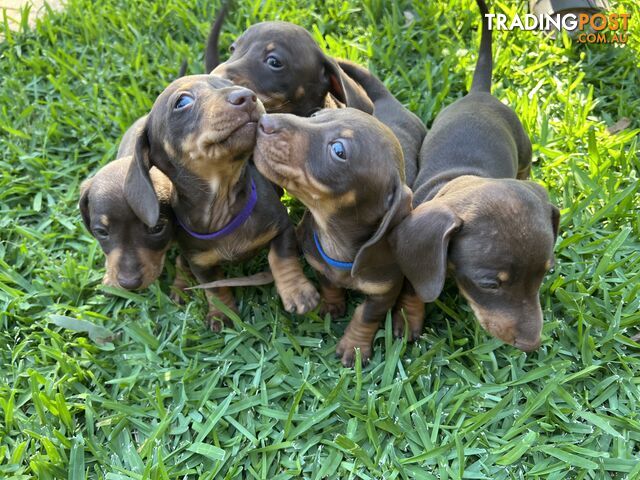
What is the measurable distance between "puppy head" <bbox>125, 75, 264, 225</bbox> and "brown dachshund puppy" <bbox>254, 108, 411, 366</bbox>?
0.14m

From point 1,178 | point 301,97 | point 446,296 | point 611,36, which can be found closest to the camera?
point 446,296

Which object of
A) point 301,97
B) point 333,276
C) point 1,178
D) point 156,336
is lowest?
point 156,336

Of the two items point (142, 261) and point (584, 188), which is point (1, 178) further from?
point (584, 188)

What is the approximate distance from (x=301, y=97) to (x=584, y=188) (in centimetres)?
215

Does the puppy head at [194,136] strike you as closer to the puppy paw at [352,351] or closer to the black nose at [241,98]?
the black nose at [241,98]

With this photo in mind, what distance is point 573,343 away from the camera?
3764 millimetres

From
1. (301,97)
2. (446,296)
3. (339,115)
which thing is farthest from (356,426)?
(301,97)

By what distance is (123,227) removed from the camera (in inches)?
149

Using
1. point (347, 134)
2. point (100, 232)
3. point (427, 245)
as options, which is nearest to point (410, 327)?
point (427, 245)

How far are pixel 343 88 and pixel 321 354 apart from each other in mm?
1773

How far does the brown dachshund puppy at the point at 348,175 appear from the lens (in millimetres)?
3174

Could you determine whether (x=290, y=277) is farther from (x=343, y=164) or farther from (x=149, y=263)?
(x=343, y=164)

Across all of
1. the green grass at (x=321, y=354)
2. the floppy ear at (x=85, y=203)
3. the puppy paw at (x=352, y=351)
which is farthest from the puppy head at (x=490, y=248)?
the floppy ear at (x=85, y=203)

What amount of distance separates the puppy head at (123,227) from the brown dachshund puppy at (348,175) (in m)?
0.94
